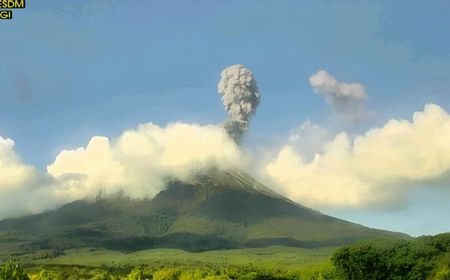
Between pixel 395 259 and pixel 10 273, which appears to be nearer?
pixel 10 273

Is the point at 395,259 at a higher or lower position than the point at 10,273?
lower

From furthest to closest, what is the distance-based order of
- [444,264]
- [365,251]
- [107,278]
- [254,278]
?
[107,278] < [254,278] < [365,251] < [444,264]

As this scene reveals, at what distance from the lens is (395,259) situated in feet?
310

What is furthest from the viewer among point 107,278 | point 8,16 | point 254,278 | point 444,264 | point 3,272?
point 107,278

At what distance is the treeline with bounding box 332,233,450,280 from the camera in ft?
302

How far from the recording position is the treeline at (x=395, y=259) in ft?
302

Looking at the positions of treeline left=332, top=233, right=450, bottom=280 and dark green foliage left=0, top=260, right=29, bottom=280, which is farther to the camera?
treeline left=332, top=233, right=450, bottom=280

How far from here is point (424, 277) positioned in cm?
9156

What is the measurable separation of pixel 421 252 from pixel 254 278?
91.9 ft

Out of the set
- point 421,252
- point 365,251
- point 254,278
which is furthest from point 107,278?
point 421,252

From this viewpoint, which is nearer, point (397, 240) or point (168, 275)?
point (397, 240)

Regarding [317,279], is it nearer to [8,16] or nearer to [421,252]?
[421,252]

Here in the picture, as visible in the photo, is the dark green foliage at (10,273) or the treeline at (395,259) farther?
the treeline at (395,259)

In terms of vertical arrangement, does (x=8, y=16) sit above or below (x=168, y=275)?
above
